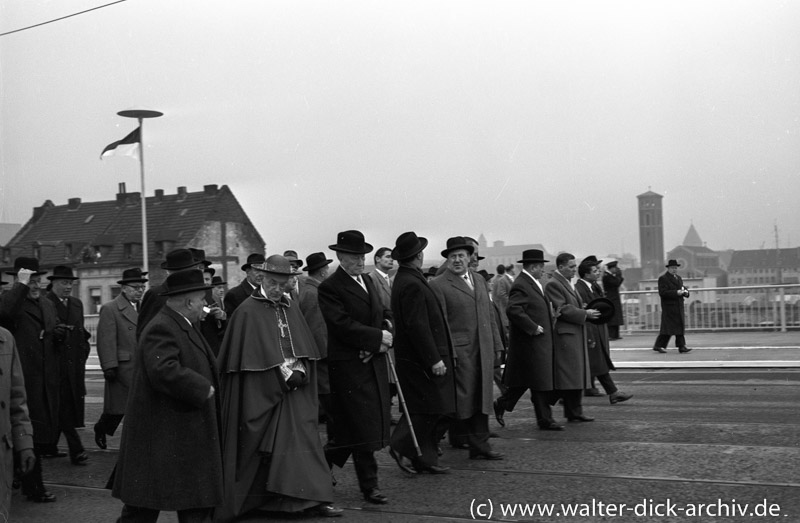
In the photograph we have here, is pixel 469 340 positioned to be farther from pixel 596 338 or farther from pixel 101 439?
pixel 101 439

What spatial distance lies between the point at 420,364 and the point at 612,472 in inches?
69.5

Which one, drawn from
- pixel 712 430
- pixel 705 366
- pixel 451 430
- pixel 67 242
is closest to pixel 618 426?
pixel 712 430

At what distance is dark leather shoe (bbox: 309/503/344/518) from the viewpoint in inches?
286

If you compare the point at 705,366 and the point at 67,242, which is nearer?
the point at 705,366

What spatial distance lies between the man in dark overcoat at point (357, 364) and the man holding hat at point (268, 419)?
45cm

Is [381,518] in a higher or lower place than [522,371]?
lower

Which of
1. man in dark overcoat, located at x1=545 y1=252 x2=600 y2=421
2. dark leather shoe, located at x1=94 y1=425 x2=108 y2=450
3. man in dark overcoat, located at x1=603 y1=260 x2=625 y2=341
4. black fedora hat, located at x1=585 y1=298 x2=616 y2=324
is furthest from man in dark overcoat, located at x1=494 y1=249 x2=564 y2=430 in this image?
man in dark overcoat, located at x1=603 y1=260 x2=625 y2=341

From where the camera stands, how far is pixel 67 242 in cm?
6919

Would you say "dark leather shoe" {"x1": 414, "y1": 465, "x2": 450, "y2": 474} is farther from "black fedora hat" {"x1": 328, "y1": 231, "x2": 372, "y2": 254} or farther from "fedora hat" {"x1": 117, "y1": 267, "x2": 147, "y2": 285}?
"fedora hat" {"x1": 117, "y1": 267, "x2": 147, "y2": 285}

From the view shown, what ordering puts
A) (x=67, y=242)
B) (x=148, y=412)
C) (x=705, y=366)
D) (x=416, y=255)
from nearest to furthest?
(x=148, y=412) → (x=416, y=255) → (x=705, y=366) → (x=67, y=242)

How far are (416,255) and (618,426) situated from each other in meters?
3.37

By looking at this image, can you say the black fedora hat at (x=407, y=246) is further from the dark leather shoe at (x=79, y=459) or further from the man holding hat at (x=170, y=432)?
the dark leather shoe at (x=79, y=459)

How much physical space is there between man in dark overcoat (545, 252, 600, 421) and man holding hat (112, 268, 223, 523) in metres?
5.63

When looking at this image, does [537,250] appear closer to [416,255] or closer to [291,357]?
[416,255]
